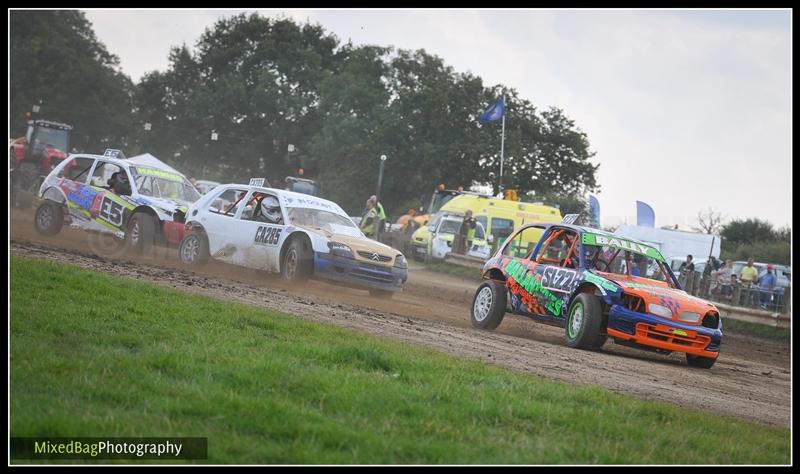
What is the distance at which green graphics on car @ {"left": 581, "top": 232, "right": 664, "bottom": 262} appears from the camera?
42.7 feet

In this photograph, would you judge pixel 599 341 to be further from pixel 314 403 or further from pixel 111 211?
pixel 111 211

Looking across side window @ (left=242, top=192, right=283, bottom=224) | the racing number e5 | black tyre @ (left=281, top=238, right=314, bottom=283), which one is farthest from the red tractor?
black tyre @ (left=281, top=238, right=314, bottom=283)

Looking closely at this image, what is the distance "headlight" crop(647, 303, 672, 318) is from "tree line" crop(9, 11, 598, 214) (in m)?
38.8

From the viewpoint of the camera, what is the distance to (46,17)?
62.2 m

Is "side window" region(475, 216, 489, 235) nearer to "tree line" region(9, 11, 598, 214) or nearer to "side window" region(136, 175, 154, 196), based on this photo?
"side window" region(136, 175, 154, 196)

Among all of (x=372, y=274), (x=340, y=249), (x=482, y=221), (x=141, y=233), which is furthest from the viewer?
(x=482, y=221)

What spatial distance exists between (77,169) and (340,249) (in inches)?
272

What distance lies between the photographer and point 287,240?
16172 mm

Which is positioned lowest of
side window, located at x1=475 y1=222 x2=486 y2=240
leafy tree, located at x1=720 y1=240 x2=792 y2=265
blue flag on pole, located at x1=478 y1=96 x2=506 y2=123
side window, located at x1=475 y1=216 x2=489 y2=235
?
side window, located at x1=475 y1=222 x2=486 y2=240

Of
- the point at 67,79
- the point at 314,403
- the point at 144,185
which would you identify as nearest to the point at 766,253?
the point at 144,185

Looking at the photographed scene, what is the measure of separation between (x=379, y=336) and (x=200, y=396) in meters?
4.46

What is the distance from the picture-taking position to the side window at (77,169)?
779 inches

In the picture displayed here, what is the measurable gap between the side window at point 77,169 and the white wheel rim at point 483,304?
29.5 ft
